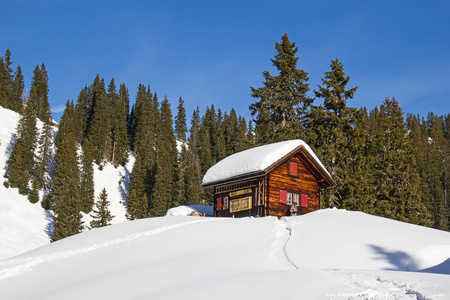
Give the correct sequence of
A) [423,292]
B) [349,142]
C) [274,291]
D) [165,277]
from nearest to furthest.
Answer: [423,292]
[274,291]
[165,277]
[349,142]

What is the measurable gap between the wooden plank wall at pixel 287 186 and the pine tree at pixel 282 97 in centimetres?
1191

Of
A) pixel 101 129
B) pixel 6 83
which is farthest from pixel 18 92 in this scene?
pixel 101 129

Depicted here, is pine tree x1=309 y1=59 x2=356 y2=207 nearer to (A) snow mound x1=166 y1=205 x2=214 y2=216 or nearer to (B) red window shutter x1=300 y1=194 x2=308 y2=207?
(B) red window shutter x1=300 y1=194 x2=308 y2=207

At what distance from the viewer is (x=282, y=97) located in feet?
154

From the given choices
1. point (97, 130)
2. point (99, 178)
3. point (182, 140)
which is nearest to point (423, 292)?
point (99, 178)

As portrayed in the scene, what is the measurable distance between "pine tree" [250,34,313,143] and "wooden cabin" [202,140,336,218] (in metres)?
12.0

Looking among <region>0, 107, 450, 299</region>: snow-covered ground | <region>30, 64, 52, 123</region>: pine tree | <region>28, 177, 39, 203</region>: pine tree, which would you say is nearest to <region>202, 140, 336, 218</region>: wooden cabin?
<region>0, 107, 450, 299</region>: snow-covered ground

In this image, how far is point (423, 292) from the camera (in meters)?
9.90

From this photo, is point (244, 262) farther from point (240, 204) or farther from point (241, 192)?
point (241, 192)

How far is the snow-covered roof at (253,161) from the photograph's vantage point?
102 ft

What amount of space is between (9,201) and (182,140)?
188 feet

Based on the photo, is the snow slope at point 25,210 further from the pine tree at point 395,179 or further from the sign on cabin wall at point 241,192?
the pine tree at point 395,179

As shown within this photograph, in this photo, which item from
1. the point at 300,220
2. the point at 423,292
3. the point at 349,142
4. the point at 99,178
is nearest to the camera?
the point at 423,292

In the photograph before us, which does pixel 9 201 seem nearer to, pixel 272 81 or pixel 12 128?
pixel 12 128
